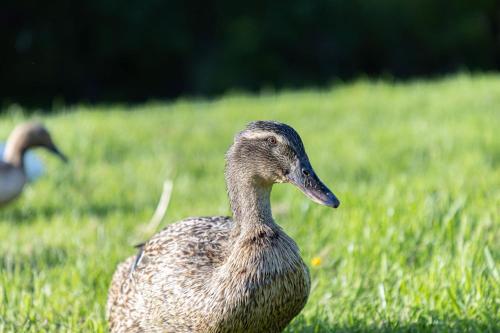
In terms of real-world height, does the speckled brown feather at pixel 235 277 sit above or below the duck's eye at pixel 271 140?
below

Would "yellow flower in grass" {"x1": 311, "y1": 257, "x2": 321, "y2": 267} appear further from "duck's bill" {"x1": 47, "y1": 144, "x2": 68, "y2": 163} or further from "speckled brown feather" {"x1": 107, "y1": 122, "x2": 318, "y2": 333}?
"duck's bill" {"x1": 47, "y1": 144, "x2": 68, "y2": 163}

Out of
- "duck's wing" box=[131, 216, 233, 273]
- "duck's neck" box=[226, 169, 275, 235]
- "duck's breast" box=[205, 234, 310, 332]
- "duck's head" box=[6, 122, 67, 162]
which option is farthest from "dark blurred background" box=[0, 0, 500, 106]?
"duck's breast" box=[205, 234, 310, 332]

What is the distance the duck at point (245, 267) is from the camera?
136 inches

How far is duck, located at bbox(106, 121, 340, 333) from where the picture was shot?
136 inches

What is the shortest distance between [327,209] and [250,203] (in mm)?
2747

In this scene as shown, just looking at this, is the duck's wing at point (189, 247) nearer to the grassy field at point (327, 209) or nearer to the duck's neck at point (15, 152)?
the grassy field at point (327, 209)

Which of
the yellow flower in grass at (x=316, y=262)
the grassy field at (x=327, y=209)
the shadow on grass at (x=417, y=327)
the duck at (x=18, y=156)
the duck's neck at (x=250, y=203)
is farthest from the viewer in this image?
the duck at (x=18, y=156)

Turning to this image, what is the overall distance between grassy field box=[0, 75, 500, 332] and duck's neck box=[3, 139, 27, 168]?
28 centimetres

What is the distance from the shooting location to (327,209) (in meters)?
6.25

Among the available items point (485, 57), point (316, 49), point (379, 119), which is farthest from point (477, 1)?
point (379, 119)

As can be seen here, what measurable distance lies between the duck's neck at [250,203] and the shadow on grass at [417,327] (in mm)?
739

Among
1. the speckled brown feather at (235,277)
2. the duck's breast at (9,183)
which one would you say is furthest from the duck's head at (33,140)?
the speckled brown feather at (235,277)

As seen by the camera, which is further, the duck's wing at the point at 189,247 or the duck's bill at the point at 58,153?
the duck's bill at the point at 58,153

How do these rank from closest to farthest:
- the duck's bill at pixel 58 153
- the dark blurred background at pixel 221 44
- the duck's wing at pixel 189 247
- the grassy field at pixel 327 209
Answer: the duck's wing at pixel 189 247 < the grassy field at pixel 327 209 < the duck's bill at pixel 58 153 < the dark blurred background at pixel 221 44
